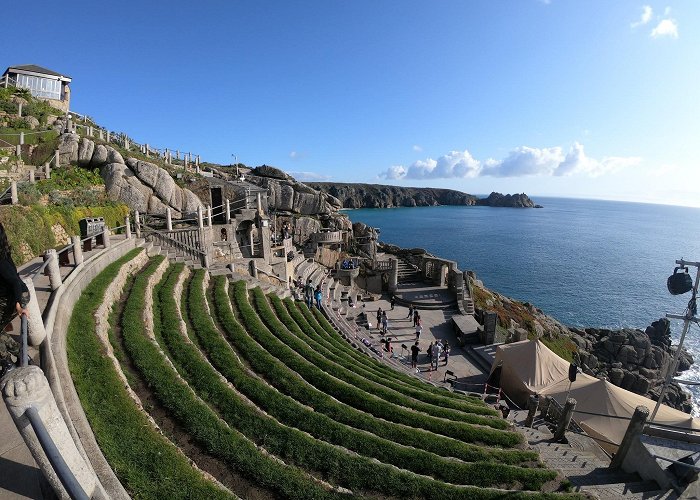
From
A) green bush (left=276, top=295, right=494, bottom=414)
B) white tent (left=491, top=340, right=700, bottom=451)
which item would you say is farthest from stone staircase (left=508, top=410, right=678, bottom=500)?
green bush (left=276, top=295, right=494, bottom=414)

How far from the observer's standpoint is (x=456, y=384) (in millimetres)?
16859

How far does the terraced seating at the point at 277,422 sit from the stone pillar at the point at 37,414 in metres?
1.34

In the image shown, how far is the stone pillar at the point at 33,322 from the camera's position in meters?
6.22

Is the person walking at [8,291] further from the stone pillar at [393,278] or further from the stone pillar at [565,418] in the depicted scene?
the stone pillar at [393,278]

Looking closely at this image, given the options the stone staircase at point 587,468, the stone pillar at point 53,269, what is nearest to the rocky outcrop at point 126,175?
the stone pillar at point 53,269

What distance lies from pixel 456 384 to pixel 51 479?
15871 millimetres

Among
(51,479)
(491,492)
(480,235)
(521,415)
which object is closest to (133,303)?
(51,479)

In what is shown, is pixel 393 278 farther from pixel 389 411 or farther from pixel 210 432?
pixel 210 432

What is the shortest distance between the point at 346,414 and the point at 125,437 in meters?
4.65

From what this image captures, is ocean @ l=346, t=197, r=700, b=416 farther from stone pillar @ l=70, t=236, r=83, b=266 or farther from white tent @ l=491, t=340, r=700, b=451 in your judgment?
stone pillar @ l=70, t=236, r=83, b=266

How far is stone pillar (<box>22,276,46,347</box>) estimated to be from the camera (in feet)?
20.4

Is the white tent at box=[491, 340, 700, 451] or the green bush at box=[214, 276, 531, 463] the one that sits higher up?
the green bush at box=[214, 276, 531, 463]

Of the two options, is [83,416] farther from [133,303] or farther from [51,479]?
[133,303]

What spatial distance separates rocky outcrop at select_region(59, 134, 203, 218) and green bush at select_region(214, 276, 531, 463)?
638 inches
